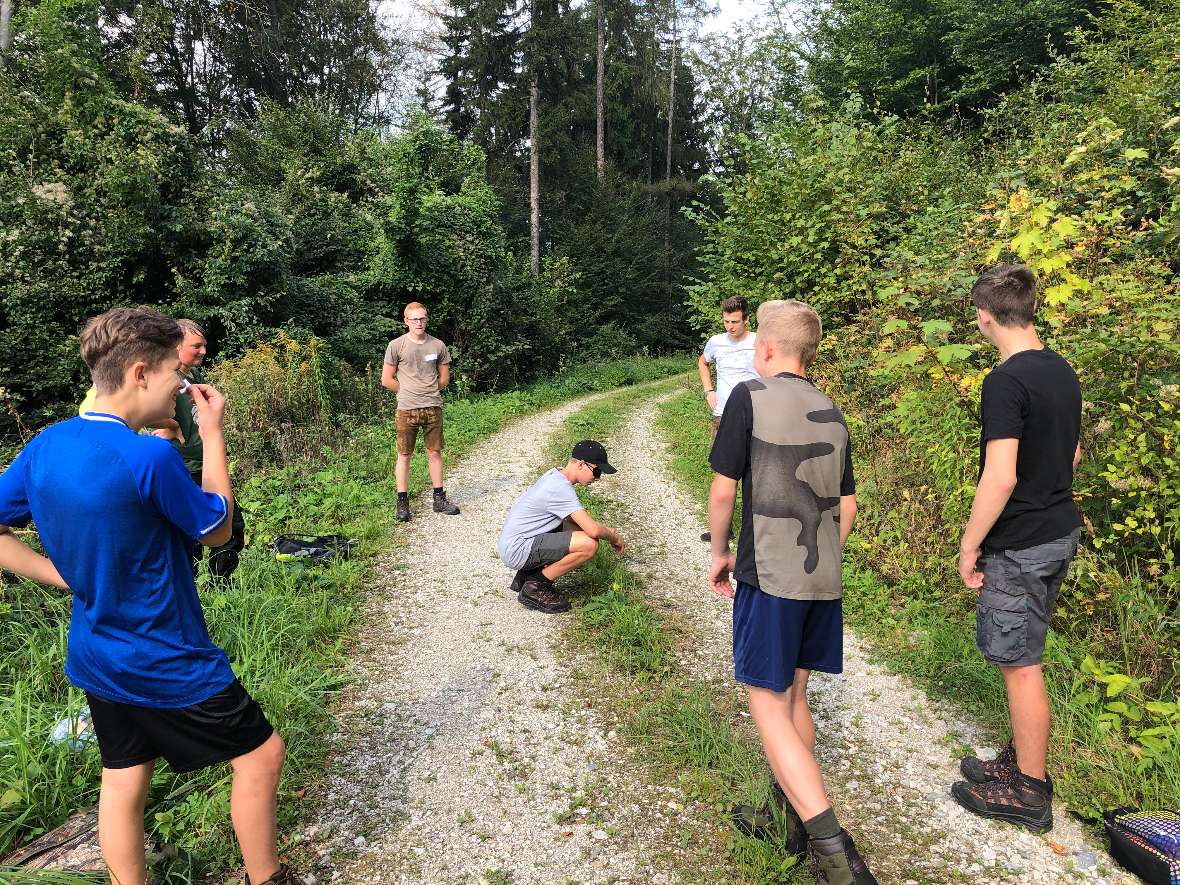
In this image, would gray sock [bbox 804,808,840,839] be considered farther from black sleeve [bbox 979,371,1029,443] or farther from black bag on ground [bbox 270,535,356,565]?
black bag on ground [bbox 270,535,356,565]

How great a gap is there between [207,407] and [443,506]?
4.81 m

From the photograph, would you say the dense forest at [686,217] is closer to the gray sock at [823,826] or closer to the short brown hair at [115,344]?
the gray sock at [823,826]

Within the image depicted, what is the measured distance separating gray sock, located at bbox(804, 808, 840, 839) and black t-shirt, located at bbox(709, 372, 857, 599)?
0.75 m

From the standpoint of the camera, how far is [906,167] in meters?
8.62

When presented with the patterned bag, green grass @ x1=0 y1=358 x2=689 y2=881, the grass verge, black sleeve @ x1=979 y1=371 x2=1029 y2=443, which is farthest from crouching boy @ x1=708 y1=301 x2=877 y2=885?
green grass @ x1=0 y1=358 x2=689 y2=881

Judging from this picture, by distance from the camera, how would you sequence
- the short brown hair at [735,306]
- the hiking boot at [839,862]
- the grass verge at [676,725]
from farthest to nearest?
1. the short brown hair at [735,306]
2. the grass verge at [676,725]
3. the hiking boot at [839,862]

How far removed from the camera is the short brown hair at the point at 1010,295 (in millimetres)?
2541

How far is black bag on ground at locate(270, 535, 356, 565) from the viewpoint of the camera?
513 centimetres

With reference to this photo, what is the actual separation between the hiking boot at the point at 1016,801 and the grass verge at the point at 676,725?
2.98 feet

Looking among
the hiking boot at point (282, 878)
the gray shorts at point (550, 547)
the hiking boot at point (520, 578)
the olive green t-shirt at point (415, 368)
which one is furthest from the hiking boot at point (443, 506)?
the hiking boot at point (282, 878)

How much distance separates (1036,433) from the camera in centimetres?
251

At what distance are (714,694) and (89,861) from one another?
9.64 ft

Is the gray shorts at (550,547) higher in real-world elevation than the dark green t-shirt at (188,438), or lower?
lower

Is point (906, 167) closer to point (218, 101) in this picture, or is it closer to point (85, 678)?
point (85, 678)
